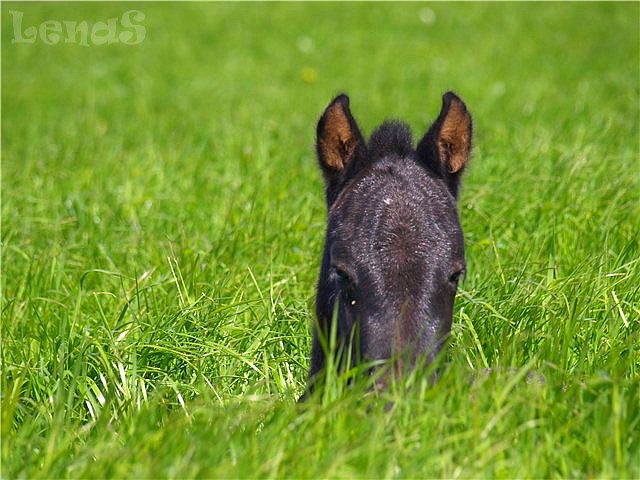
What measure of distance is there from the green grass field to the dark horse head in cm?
21

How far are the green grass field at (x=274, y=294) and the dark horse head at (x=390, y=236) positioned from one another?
210 mm

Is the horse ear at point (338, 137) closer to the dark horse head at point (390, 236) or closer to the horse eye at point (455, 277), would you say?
the dark horse head at point (390, 236)

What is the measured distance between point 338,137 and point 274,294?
4.43 ft

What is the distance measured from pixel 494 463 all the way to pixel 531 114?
8.49 metres

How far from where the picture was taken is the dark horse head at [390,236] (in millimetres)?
3878

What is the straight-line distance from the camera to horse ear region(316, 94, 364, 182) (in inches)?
184

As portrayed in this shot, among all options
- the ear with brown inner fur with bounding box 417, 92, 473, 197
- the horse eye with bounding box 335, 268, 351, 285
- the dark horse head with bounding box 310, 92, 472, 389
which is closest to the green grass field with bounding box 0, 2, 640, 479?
the dark horse head with bounding box 310, 92, 472, 389

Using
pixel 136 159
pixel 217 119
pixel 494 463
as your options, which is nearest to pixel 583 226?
pixel 494 463

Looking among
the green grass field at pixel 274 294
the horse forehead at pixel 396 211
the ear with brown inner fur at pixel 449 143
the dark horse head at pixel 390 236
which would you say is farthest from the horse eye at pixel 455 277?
the ear with brown inner fur at pixel 449 143

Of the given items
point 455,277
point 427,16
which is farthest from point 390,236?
point 427,16

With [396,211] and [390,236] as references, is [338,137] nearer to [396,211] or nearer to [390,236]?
[396,211]

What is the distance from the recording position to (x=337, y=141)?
15.5ft

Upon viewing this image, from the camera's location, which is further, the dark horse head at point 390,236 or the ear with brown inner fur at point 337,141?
the ear with brown inner fur at point 337,141

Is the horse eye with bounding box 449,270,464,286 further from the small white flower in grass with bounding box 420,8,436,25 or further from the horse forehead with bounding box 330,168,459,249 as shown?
the small white flower in grass with bounding box 420,8,436,25
